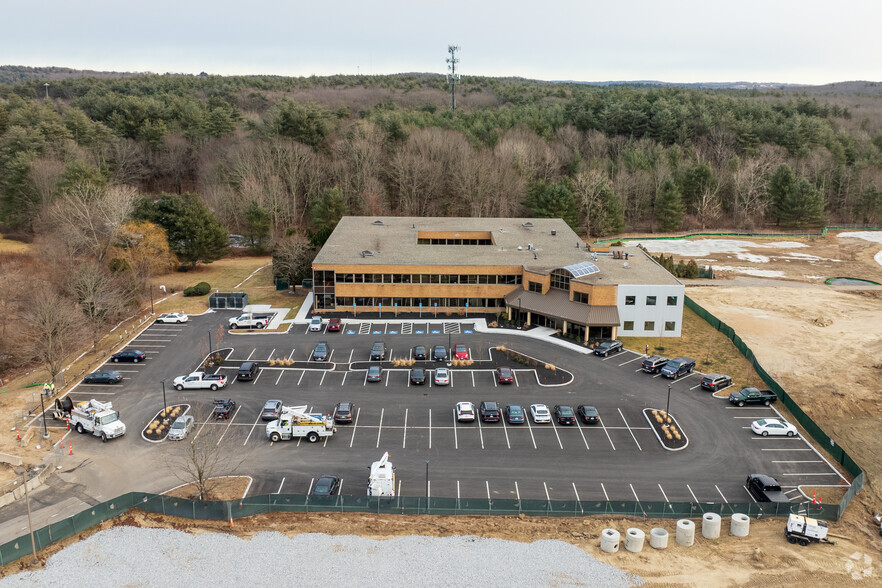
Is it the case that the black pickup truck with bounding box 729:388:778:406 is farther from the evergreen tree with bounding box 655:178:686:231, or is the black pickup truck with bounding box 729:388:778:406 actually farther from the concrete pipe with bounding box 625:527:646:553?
the evergreen tree with bounding box 655:178:686:231

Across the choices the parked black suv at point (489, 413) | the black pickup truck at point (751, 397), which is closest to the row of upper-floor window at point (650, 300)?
the black pickup truck at point (751, 397)

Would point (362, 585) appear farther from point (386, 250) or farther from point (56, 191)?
point (56, 191)

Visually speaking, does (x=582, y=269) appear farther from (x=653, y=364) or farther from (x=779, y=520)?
(x=779, y=520)

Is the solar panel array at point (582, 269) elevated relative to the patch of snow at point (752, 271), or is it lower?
elevated

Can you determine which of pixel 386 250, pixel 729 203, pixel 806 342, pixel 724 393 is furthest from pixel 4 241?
pixel 729 203

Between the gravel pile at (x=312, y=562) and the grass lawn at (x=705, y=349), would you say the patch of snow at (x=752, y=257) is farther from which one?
the gravel pile at (x=312, y=562)

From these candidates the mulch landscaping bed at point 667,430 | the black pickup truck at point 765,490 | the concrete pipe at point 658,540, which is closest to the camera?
the concrete pipe at point 658,540
